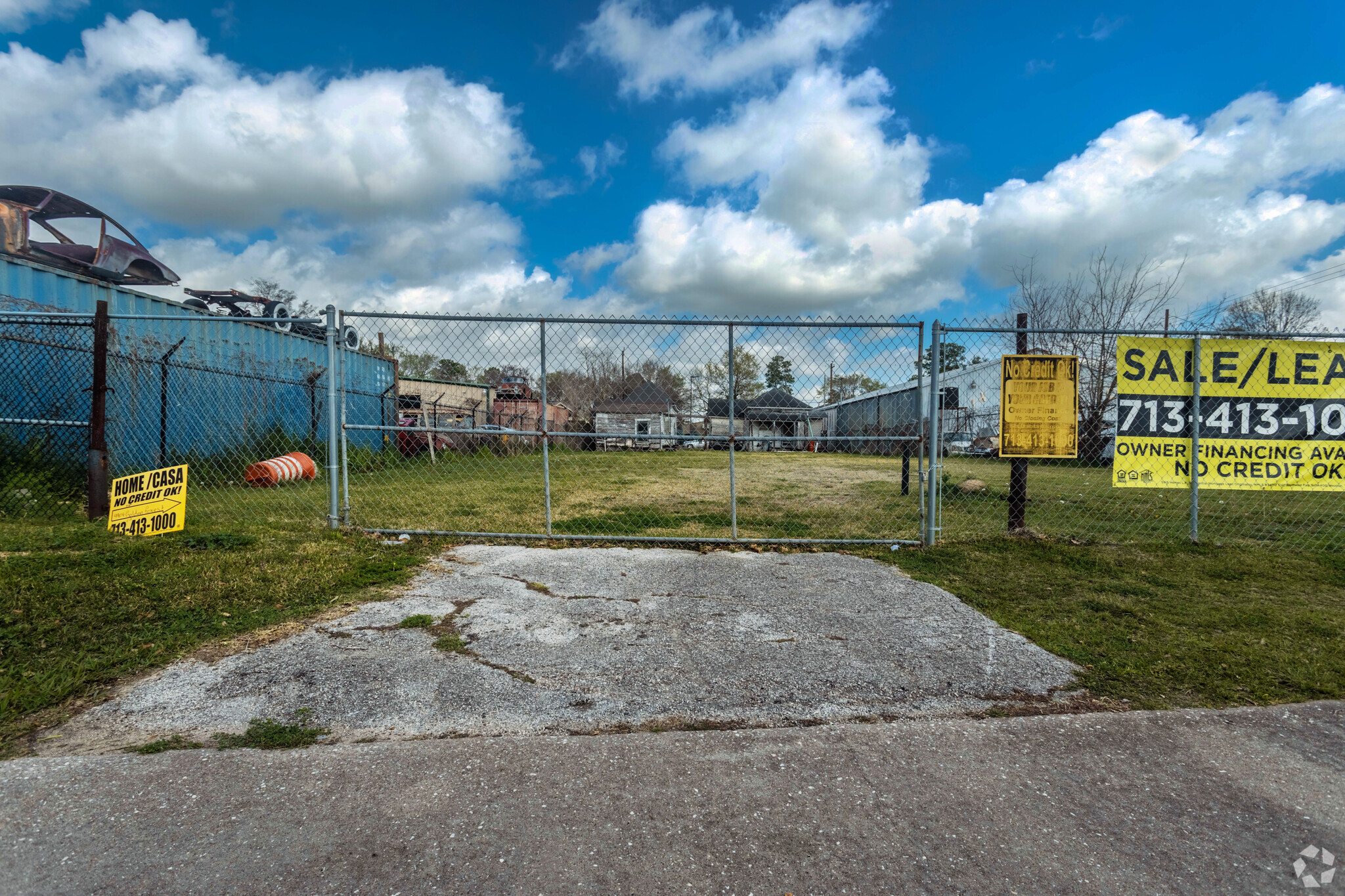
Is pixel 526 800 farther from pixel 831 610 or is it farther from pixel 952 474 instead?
pixel 952 474

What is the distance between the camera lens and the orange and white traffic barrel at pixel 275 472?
34.4ft

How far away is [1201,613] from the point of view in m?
4.15

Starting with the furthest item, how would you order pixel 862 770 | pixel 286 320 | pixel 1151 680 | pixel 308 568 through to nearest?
pixel 286 320 → pixel 308 568 → pixel 1151 680 → pixel 862 770

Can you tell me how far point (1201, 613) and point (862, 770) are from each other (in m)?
3.37

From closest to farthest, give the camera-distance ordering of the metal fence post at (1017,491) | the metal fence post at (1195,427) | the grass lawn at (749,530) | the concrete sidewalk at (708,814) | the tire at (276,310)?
1. the concrete sidewalk at (708,814)
2. the grass lawn at (749,530)
3. the metal fence post at (1195,427)
4. the metal fence post at (1017,491)
5. the tire at (276,310)

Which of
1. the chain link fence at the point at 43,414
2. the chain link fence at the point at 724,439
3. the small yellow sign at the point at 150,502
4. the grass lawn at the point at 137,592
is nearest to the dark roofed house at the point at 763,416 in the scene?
the chain link fence at the point at 724,439

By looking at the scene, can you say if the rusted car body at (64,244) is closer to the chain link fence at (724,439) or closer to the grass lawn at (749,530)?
the chain link fence at (724,439)

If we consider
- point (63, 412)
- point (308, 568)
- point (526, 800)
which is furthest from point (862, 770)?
point (63, 412)

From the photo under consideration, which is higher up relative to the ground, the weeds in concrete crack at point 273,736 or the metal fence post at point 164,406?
the metal fence post at point 164,406

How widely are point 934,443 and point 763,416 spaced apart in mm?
1753

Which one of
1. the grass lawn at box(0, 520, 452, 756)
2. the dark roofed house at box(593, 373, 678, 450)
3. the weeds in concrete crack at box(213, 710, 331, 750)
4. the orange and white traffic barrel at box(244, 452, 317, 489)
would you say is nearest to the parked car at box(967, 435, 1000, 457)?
the dark roofed house at box(593, 373, 678, 450)

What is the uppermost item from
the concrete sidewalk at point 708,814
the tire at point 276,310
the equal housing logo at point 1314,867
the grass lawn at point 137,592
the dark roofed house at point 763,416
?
the tire at point 276,310

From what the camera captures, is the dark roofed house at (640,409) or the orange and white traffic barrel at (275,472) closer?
the dark roofed house at (640,409)

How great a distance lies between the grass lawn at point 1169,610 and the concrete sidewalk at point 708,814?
52cm
